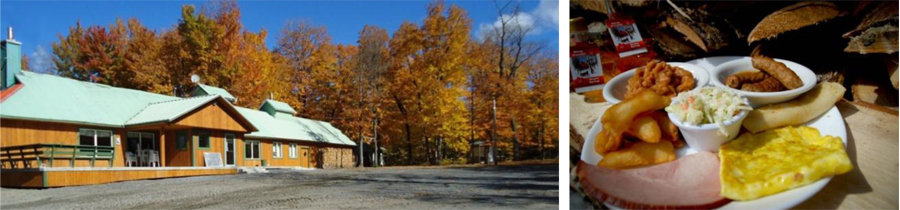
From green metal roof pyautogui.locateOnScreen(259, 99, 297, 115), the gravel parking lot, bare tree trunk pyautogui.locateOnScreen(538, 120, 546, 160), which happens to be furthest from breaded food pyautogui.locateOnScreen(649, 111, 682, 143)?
green metal roof pyautogui.locateOnScreen(259, 99, 297, 115)

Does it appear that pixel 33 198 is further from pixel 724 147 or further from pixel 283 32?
pixel 724 147

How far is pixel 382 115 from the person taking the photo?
16.0ft

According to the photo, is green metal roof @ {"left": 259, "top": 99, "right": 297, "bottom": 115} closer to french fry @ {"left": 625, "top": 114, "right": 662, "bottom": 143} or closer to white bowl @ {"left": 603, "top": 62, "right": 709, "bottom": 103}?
white bowl @ {"left": 603, "top": 62, "right": 709, "bottom": 103}

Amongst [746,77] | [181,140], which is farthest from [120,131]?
[746,77]

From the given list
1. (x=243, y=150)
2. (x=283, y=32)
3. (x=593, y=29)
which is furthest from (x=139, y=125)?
(x=593, y=29)

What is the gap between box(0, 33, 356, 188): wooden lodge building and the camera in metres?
4.21

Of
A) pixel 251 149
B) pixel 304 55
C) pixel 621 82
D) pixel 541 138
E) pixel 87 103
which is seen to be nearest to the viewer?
pixel 621 82

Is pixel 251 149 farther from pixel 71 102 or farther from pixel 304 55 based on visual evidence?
pixel 71 102

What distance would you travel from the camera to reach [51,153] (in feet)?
13.7

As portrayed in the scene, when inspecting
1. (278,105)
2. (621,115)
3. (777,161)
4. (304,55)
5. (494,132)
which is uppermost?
(304,55)

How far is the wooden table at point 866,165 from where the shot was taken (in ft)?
9.93

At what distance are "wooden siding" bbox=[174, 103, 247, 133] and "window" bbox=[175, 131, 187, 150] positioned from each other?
0.22ft

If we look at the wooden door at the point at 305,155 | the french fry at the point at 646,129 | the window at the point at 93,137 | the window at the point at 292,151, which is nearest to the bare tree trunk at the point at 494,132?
the wooden door at the point at 305,155

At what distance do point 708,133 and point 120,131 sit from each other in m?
3.62
